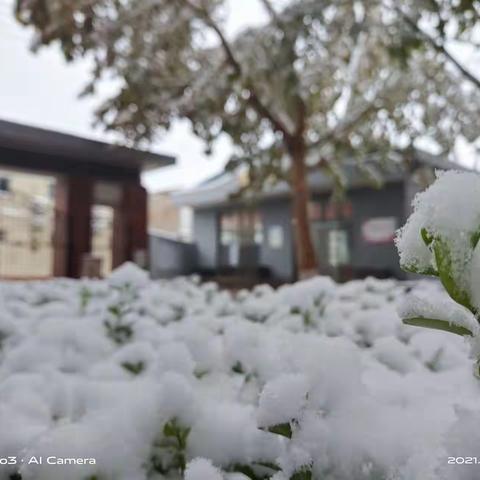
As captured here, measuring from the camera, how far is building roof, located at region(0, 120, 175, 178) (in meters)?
10.1

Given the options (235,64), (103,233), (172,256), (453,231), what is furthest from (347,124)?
(172,256)

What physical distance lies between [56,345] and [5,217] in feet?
40.3

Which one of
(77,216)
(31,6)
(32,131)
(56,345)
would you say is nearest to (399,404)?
(56,345)

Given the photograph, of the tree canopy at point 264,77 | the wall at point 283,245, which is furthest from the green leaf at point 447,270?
the wall at point 283,245

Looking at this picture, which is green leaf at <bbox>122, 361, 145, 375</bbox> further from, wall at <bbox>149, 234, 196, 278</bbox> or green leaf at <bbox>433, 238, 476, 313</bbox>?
wall at <bbox>149, 234, 196, 278</bbox>

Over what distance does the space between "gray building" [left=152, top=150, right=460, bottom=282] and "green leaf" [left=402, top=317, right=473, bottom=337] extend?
34.2ft

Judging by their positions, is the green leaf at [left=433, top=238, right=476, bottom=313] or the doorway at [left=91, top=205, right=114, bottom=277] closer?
the green leaf at [left=433, top=238, right=476, bottom=313]

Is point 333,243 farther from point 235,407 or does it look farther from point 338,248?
point 235,407

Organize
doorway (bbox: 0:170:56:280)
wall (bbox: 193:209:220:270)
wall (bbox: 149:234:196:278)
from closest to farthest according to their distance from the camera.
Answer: doorway (bbox: 0:170:56:280) → wall (bbox: 149:234:196:278) → wall (bbox: 193:209:220:270)

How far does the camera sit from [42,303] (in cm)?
226

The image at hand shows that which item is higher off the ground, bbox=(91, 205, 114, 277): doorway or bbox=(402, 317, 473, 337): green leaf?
bbox=(91, 205, 114, 277): doorway

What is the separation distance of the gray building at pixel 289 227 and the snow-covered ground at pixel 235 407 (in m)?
9.89

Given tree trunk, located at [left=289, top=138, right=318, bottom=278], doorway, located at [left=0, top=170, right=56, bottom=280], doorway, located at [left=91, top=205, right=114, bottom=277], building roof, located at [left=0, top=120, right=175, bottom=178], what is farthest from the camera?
doorway, located at [left=91, top=205, right=114, bottom=277]

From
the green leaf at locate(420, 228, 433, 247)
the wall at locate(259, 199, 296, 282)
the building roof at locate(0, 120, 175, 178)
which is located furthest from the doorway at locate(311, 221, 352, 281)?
the green leaf at locate(420, 228, 433, 247)
